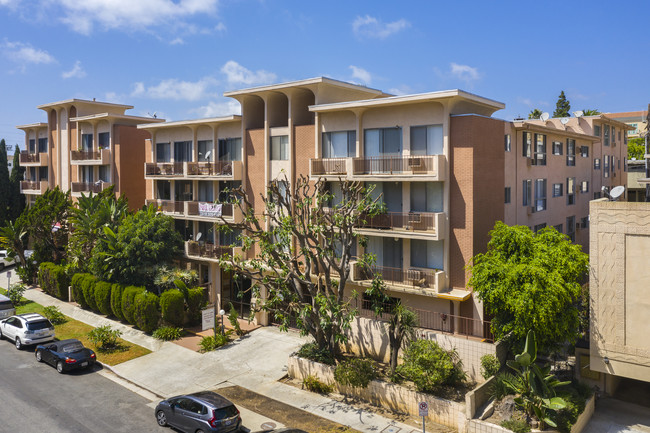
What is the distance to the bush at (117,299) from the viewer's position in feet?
107

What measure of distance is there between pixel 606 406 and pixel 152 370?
67.0 ft

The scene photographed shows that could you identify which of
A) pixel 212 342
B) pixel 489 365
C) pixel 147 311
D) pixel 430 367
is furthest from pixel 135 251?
pixel 489 365

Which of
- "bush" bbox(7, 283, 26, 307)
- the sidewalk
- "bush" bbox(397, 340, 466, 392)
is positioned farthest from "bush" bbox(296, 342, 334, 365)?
"bush" bbox(7, 283, 26, 307)

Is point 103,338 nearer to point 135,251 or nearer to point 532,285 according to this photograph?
point 135,251

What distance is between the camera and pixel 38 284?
44062 mm

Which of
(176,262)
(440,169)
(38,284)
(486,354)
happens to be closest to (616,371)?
(486,354)

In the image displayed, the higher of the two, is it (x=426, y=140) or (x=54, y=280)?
(x=426, y=140)

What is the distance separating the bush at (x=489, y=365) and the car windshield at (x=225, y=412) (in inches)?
399

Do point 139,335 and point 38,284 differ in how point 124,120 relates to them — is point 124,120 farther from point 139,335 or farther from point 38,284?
point 139,335

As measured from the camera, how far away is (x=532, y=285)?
1964cm

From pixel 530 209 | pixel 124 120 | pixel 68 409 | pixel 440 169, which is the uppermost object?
pixel 124 120

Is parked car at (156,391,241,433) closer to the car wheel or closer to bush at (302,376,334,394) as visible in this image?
the car wheel

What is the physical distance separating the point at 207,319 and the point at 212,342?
51.8 inches

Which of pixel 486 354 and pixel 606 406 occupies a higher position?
pixel 486 354
